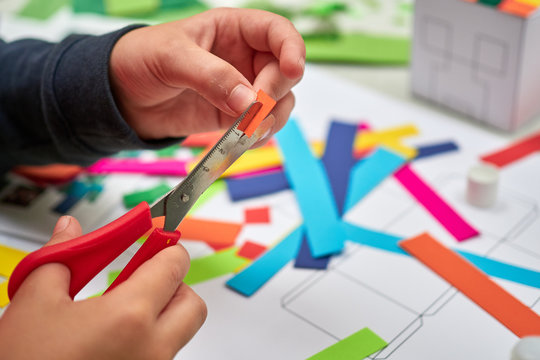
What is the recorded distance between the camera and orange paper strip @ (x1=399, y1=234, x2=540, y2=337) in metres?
0.57

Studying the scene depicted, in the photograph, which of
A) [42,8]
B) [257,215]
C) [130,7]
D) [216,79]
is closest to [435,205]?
[257,215]

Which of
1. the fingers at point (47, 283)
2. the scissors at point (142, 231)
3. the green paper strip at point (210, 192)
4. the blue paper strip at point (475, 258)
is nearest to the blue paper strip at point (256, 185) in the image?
the green paper strip at point (210, 192)

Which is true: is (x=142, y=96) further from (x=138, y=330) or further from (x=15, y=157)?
(x=138, y=330)

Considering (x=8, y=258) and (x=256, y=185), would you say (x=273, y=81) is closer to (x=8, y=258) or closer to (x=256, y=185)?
(x=256, y=185)

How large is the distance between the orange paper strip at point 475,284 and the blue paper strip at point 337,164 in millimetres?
111

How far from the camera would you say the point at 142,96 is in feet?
2.29

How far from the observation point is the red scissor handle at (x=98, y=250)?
0.46m

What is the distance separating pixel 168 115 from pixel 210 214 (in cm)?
14

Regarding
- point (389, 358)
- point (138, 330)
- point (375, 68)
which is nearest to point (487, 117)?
point (375, 68)

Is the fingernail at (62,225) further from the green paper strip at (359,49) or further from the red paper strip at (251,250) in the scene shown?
the green paper strip at (359,49)

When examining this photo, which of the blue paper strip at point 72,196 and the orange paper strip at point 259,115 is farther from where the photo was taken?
the blue paper strip at point 72,196

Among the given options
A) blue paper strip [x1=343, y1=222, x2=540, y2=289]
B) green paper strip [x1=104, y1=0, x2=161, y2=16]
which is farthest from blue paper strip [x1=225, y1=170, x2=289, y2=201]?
green paper strip [x1=104, y1=0, x2=161, y2=16]

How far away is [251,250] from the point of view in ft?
2.30

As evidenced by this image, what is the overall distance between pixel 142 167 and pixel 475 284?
0.48m
